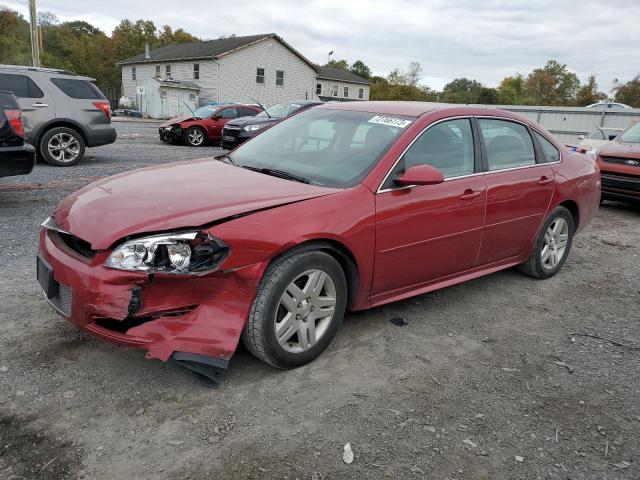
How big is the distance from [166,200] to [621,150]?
8447 mm

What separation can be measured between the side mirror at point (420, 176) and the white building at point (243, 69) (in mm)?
37276

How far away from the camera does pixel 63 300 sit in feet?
9.91

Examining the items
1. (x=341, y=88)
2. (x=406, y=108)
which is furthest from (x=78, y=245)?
(x=341, y=88)

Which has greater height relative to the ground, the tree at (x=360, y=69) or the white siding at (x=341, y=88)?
the tree at (x=360, y=69)

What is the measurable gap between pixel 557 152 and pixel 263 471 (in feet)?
13.9

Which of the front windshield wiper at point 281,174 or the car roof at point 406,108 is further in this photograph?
the car roof at point 406,108

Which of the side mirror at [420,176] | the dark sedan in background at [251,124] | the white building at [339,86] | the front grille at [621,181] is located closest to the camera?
the side mirror at [420,176]

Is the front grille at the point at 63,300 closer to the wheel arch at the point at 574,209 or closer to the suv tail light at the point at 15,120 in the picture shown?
the wheel arch at the point at 574,209

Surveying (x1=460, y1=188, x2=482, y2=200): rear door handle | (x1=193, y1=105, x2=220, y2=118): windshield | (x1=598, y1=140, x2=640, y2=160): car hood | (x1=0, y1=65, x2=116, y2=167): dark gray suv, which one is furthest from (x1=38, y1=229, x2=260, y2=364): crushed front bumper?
(x1=193, y1=105, x2=220, y2=118): windshield

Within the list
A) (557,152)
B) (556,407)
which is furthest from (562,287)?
(556,407)

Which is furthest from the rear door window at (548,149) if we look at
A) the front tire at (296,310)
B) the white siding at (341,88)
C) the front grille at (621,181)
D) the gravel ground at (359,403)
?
the white siding at (341,88)

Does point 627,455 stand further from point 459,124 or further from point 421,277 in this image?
point 459,124

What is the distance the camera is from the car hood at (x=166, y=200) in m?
2.88

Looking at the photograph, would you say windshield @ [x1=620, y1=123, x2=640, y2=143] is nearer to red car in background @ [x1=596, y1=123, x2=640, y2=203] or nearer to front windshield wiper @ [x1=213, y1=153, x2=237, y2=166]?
red car in background @ [x1=596, y1=123, x2=640, y2=203]
